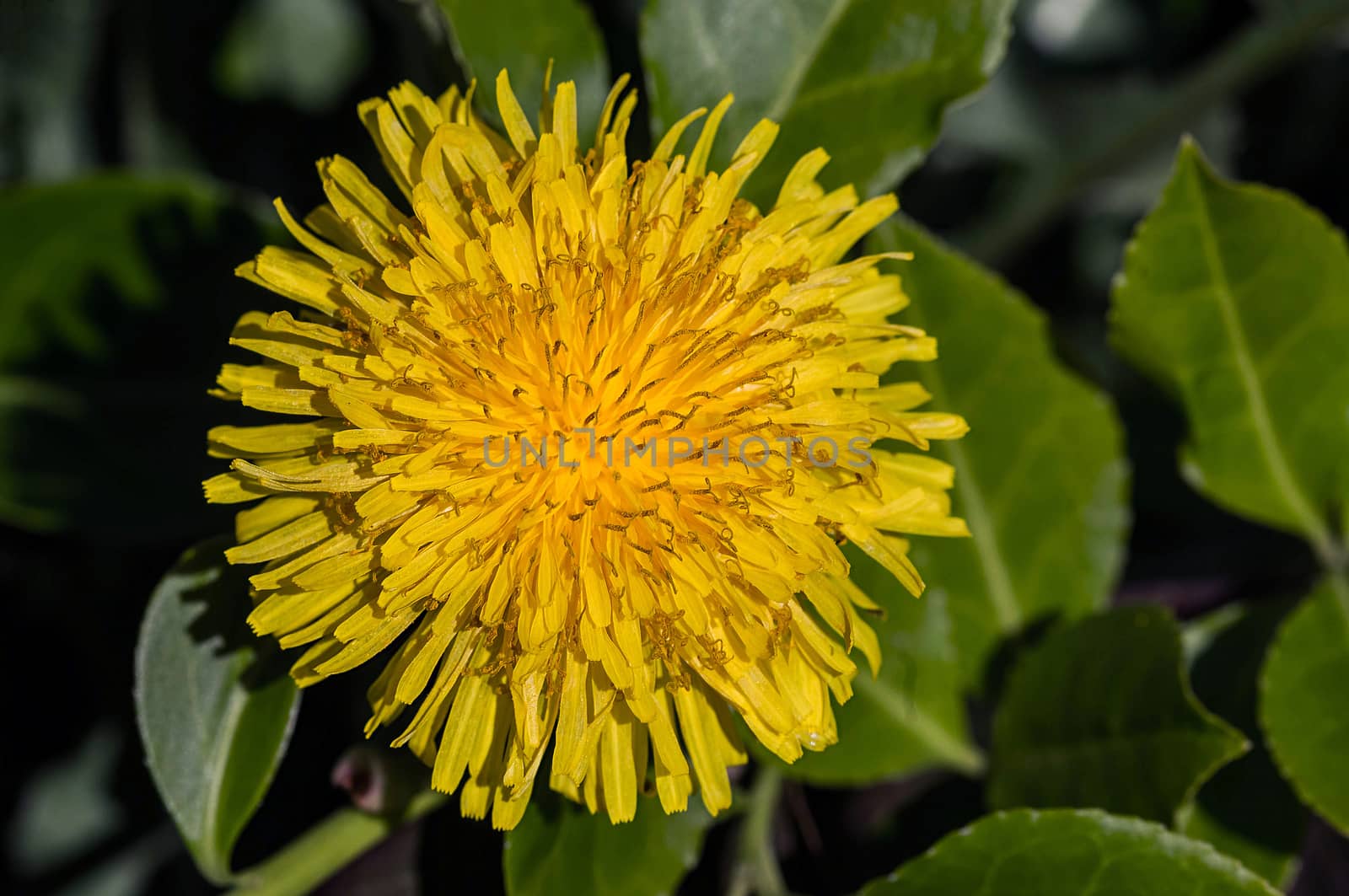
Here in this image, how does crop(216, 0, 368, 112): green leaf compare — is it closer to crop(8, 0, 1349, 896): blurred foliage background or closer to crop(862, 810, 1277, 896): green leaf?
crop(8, 0, 1349, 896): blurred foliage background

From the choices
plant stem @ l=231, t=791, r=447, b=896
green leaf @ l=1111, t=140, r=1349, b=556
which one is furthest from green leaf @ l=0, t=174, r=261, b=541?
green leaf @ l=1111, t=140, r=1349, b=556

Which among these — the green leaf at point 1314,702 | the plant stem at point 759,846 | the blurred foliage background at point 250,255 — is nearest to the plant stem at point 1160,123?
the blurred foliage background at point 250,255

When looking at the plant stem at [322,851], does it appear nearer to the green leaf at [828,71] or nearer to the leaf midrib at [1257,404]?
the green leaf at [828,71]

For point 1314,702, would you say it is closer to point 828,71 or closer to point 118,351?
point 828,71

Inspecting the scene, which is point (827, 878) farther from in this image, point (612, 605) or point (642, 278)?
point (642, 278)

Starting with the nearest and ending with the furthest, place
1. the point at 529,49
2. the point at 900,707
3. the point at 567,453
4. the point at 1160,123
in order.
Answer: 1. the point at 567,453
2. the point at 529,49
3. the point at 900,707
4. the point at 1160,123

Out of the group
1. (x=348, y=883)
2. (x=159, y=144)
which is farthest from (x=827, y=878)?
(x=159, y=144)

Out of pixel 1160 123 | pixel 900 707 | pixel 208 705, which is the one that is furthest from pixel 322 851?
pixel 1160 123
